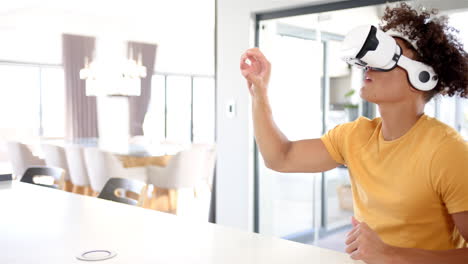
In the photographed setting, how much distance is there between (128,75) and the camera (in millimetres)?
5273

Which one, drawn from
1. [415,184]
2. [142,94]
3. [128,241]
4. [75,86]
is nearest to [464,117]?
[415,184]

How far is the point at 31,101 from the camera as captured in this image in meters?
5.82

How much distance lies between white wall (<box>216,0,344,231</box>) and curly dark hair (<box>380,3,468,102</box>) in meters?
2.11

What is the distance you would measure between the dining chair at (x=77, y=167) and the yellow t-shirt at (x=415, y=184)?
162 inches

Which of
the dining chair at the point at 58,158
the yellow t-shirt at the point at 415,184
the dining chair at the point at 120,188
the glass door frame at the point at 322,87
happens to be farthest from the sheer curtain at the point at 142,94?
the yellow t-shirt at the point at 415,184

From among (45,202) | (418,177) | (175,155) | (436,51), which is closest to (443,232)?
(418,177)

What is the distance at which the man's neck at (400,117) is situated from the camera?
52.3 inches

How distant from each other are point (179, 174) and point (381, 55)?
380 centimetres

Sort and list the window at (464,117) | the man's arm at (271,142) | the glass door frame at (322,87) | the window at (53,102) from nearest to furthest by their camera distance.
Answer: the man's arm at (271,142), the window at (464,117), the glass door frame at (322,87), the window at (53,102)

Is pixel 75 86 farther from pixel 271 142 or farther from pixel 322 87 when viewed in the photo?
pixel 271 142

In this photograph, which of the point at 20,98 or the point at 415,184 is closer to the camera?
the point at 415,184

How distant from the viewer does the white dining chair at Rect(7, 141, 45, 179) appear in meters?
5.39

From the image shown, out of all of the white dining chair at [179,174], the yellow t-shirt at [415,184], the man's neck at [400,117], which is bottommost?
the white dining chair at [179,174]

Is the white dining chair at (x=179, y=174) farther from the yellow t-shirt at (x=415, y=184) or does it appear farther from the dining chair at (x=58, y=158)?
the yellow t-shirt at (x=415, y=184)
